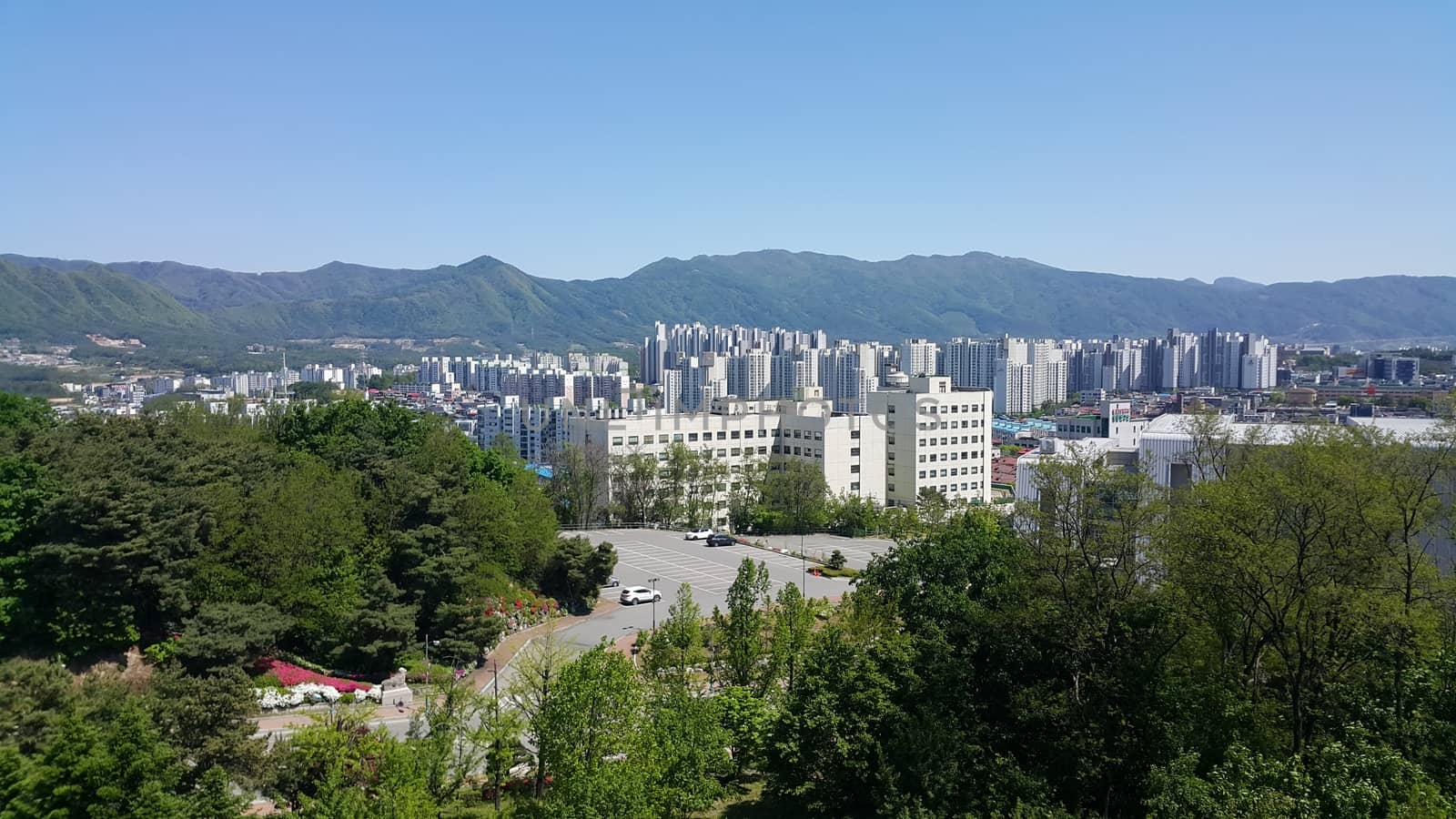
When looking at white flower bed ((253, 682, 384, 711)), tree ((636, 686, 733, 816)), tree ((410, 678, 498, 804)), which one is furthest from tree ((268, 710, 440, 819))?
white flower bed ((253, 682, 384, 711))

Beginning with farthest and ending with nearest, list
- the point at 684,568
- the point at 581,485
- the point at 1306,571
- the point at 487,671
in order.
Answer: the point at 581,485
the point at 684,568
the point at 487,671
the point at 1306,571

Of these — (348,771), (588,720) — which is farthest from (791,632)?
(348,771)

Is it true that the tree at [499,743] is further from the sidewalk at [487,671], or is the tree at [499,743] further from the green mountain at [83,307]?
the green mountain at [83,307]

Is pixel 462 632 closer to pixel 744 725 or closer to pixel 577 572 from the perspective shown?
pixel 577 572

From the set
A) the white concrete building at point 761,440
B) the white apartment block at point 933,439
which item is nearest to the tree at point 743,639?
the white concrete building at point 761,440

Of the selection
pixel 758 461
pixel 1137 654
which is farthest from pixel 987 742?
pixel 758 461

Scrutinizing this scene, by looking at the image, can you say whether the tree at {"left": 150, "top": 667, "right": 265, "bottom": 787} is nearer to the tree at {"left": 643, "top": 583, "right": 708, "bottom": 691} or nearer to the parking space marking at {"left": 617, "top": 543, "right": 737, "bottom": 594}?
the tree at {"left": 643, "top": 583, "right": 708, "bottom": 691}
